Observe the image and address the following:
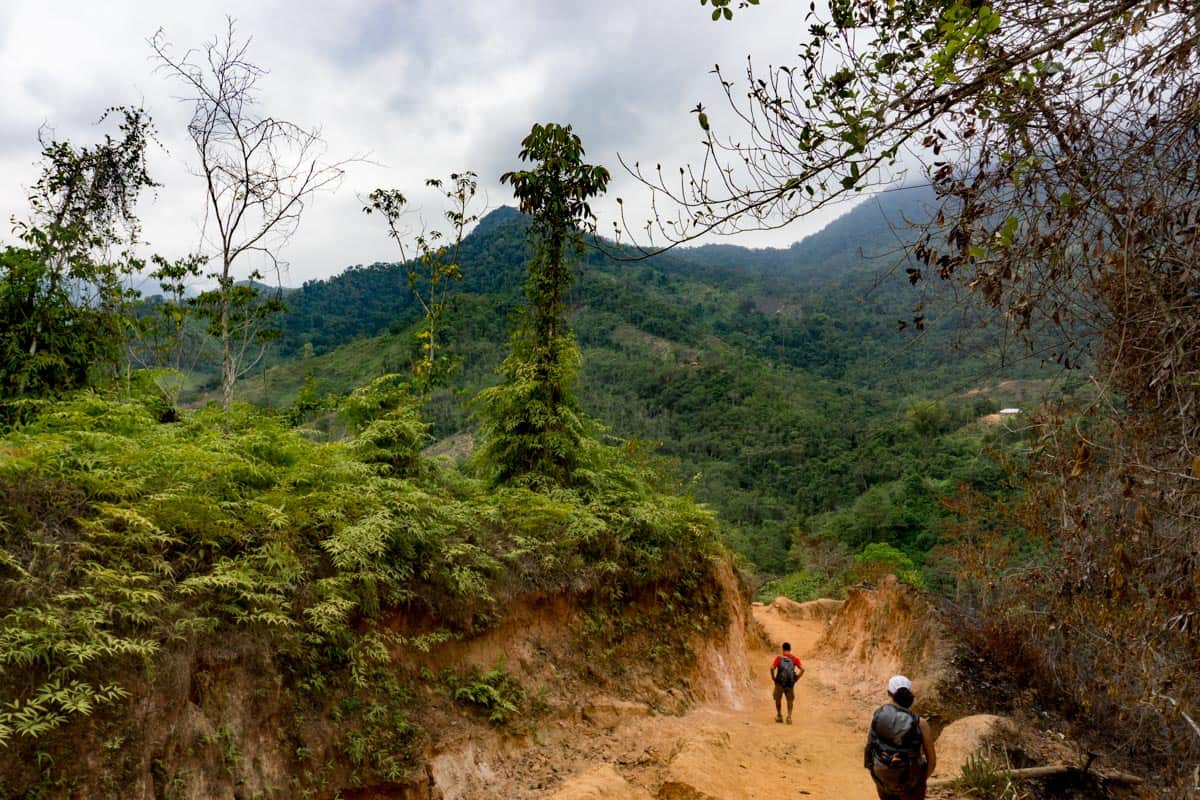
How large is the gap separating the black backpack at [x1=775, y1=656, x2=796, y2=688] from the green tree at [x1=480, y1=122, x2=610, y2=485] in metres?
5.57

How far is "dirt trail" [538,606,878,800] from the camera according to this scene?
6.99m

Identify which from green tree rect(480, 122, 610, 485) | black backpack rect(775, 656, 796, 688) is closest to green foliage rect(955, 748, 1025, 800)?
black backpack rect(775, 656, 796, 688)

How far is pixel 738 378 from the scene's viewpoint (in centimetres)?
8844

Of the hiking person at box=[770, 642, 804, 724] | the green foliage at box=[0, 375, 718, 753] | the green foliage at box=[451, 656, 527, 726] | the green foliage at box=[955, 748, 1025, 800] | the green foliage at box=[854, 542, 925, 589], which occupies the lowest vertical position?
the green foliage at box=[854, 542, 925, 589]

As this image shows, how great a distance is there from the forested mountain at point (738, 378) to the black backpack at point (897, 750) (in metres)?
9.27

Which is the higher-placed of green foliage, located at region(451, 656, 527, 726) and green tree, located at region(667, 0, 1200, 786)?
green tree, located at region(667, 0, 1200, 786)

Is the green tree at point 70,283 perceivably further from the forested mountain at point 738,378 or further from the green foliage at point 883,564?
the green foliage at point 883,564

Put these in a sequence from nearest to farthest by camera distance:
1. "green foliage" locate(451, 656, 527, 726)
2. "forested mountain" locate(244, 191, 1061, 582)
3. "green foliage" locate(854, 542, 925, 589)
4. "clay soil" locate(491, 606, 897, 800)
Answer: "clay soil" locate(491, 606, 897, 800) < "green foliage" locate(451, 656, 527, 726) < "green foliage" locate(854, 542, 925, 589) < "forested mountain" locate(244, 191, 1061, 582)

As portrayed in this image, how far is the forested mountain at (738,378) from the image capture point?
5028cm

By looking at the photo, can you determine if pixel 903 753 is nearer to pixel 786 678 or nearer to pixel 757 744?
pixel 757 744

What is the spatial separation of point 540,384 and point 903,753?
8.01 m

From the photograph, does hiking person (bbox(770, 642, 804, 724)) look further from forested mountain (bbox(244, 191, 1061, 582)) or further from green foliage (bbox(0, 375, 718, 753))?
forested mountain (bbox(244, 191, 1061, 582))

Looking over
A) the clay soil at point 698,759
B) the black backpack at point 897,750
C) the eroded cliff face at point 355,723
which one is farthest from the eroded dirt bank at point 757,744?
the black backpack at point 897,750

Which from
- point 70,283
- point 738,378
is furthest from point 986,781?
point 738,378
